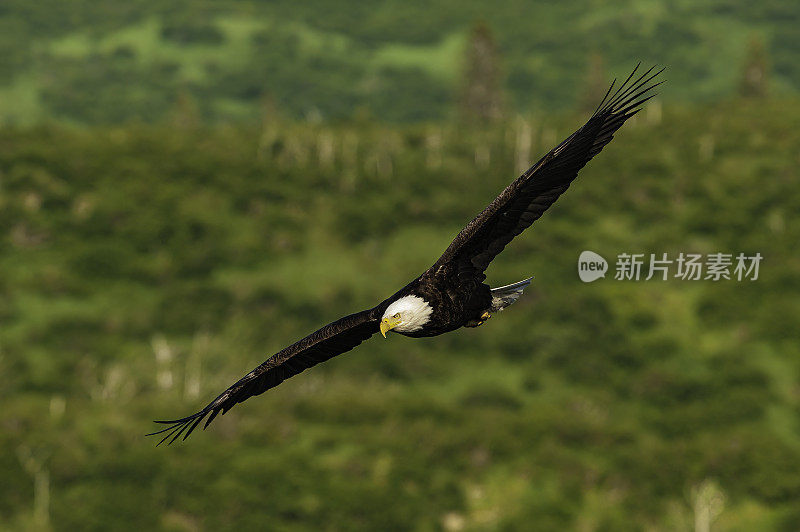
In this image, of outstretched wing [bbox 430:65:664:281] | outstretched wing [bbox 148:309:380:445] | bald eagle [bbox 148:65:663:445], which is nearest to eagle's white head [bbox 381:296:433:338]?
bald eagle [bbox 148:65:663:445]

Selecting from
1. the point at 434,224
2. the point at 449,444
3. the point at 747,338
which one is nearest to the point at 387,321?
the point at 449,444

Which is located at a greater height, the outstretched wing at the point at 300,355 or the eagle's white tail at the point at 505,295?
the eagle's white tail at the point at 505,295

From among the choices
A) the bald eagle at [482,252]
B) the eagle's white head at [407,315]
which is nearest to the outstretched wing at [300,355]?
the bald eagle at [482,252]

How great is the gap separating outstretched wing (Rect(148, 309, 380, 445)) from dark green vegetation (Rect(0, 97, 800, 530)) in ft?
56.1

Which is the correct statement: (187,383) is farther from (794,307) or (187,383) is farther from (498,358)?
(794,307)

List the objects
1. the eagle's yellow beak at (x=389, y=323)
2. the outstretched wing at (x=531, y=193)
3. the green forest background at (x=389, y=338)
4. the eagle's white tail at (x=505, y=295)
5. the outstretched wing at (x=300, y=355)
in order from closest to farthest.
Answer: the eagle's yellow beak at (x=389, y=323) → the outstretched wing at (x=531, y=193) → the eagle's white tail at (x=505, y=295) → the outstretched wing at (x=300, y=355) → the green forest background at (x=389, y=338)

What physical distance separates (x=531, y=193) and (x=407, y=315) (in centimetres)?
178

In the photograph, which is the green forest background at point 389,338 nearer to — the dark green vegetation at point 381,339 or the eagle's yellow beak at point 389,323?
the dark green vegetation at point 381,339

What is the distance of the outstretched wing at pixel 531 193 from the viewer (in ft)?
35.5

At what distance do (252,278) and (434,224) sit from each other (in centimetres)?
731

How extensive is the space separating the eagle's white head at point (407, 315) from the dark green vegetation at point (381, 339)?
63.6 feet

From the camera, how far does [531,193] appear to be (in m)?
11.3

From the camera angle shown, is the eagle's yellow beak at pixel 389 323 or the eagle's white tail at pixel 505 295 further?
the eagle's white tail at pixel 505 295

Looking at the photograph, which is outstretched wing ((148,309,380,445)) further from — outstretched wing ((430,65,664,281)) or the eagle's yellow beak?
outstretched wing ((430,65,664,281))
